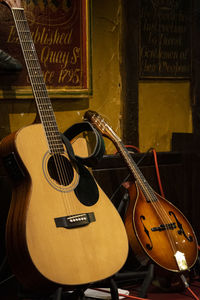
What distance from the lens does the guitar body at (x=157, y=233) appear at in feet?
6.27

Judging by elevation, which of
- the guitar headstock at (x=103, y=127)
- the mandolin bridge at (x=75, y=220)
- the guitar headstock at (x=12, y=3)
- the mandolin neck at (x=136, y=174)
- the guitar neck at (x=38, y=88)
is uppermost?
the guitar headstock at (x=12, y=3)

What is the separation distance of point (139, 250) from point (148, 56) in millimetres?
1404

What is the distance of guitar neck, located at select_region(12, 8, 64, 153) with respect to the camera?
1.82 m

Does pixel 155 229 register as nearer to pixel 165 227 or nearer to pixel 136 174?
pixel 165 227

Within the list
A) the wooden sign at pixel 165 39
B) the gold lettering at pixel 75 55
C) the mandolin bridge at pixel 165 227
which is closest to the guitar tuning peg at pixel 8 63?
the gold lettering at pixel 75 55

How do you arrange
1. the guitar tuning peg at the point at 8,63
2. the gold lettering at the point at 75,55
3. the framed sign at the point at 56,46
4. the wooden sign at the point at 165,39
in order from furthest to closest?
the wooden sign at the point at 165,39 → the gold lettering at the point at 75,55 → the framed sign at the point at 56,46 → the guitar tuning peg at the point at 8,63

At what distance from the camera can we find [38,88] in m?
1.89

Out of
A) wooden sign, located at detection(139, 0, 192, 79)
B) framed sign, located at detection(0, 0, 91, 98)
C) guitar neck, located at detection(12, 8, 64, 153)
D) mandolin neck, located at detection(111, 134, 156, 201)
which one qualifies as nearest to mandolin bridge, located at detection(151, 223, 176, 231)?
mandolin neck, located at detection(111, 134, 156, 201)

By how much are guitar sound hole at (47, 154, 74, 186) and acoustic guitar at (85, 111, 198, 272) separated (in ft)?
1.42

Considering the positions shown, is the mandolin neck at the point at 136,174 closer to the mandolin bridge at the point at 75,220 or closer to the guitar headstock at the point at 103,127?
the guitar headstock at the point at 103,127

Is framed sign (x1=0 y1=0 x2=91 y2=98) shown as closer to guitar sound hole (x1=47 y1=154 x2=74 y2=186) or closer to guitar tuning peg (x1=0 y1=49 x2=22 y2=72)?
guitar tuning peg (x1=0 y1=49 x2=22 y2=72)

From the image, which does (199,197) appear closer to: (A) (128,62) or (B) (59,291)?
(A) (128,62)

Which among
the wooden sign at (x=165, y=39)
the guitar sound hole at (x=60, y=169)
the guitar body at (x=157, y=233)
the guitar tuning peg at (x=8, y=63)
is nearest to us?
the guitar sound hole at (x=60, y=169)

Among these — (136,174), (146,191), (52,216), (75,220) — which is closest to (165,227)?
(146,191)
